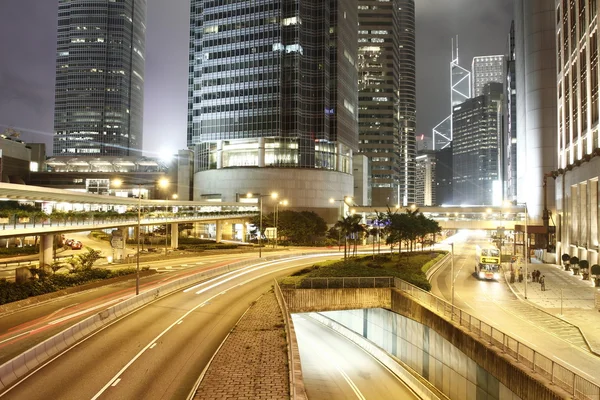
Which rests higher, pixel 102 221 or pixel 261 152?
pixel 261 152

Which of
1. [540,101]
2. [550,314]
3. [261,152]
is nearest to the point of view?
[550,314]

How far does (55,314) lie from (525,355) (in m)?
28.0

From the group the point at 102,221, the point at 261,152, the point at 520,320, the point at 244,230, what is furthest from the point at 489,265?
the point at 261,152

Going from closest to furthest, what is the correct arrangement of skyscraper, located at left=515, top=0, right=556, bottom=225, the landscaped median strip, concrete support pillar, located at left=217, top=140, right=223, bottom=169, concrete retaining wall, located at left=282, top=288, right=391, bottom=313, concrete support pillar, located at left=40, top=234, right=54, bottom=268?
the landscaped median strip, concrete retaining wall, located at left=282, top=288, right=391, bottom=313, concrete support pillar, located at left=40, top=234, right=54, bottom=268, skyscraper, located at left=515, top=0, right=556, bottom=225, concrete support pillar, located at left=217, top=140, right=223, bottom=169

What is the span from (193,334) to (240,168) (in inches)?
3963

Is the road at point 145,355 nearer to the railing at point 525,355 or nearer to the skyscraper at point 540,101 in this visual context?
the railing at point 525,355

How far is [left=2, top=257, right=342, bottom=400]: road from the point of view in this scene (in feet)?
58.5

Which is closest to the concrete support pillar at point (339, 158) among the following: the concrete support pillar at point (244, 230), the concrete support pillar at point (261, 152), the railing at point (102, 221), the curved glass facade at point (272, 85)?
the curved glass facade at point (272, 85)

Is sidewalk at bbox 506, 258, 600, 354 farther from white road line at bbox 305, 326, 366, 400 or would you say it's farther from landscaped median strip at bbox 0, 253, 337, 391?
landscaped median strip at bbox 0, 253, 337, 391

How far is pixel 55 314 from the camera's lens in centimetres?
2984

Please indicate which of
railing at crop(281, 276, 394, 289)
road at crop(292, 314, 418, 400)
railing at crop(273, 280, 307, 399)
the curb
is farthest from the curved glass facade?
railing at crop(273, 280, 307, 399)

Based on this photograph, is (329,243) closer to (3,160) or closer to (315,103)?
(315,103)

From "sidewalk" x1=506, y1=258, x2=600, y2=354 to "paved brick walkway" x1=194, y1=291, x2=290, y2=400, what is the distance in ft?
Answer: 60.5

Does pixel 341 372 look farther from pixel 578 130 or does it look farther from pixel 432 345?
pixel 578 130
